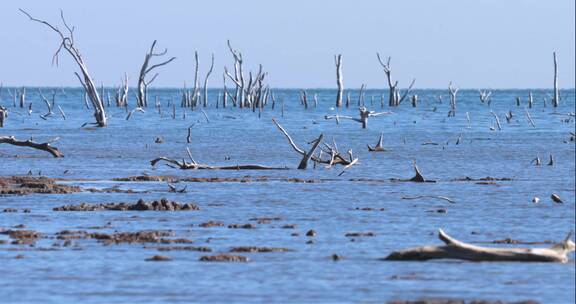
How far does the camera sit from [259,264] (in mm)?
16594

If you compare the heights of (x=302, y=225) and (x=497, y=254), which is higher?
(x=497, y=254)

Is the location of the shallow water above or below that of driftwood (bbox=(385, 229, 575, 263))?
below

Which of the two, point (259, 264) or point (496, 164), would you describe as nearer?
point (259, 264)

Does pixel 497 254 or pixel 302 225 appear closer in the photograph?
pixel 497 254


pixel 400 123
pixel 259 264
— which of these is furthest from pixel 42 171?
pixel 400 123

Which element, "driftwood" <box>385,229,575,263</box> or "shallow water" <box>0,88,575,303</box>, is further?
"driftwood" <box>385,229,575,263</box>

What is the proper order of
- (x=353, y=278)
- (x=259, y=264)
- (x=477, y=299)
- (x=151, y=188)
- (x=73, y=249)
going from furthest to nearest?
(x=151, y=188) → (x=73, y=249) → (x=259, y=264) → (x=353, y=278) → (x=477, y=299)

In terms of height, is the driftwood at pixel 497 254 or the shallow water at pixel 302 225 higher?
the driftwood at pixel 497 254

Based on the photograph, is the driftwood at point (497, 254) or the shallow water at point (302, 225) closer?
the shallow water at point (302, 225)

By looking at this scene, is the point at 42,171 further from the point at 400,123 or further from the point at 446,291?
the point at 400,123

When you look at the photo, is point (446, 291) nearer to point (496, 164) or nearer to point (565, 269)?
point (565, 269)

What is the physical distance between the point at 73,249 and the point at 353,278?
4.62 meters

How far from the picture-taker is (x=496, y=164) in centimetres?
3981

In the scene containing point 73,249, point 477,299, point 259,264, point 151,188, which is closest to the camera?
point 477,299
